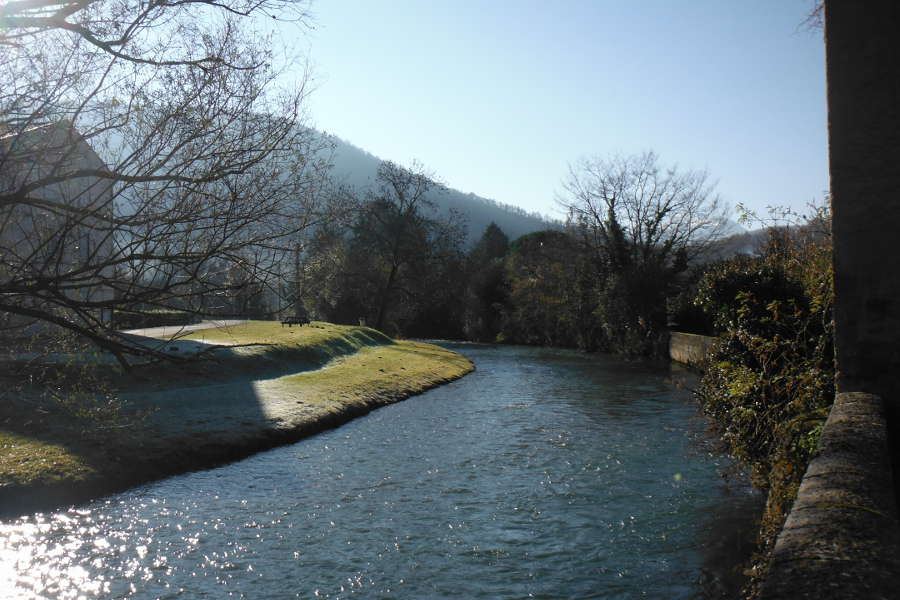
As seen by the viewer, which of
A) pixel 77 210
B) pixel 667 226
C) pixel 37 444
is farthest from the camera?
pixel 667 226

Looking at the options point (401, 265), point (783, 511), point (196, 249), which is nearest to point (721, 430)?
point (783, 511)

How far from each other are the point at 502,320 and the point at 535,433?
138ft

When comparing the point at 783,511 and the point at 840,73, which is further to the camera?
the point at 840,73

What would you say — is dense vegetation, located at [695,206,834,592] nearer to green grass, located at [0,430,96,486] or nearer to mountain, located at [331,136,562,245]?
green grass, located at [0,430,96,486]

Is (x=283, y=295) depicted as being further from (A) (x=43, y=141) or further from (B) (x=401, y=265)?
(B) (x=401, y=265)

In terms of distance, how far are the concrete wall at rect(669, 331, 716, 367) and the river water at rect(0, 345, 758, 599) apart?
431 inches

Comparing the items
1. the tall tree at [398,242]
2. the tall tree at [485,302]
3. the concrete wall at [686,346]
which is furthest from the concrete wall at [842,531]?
the tall tree at [485,302]

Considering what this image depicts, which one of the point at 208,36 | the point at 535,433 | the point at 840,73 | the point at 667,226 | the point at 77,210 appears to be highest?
the point at 667,226

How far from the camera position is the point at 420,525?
8516 mm

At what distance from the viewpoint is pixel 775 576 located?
265cm

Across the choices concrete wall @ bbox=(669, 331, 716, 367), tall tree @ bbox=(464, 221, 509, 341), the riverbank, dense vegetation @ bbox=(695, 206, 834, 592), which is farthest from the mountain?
dense vegetation @ bbox=(695, 206, 834, 592)

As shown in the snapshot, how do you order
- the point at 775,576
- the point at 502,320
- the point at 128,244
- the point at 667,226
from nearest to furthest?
the point at 775,576
the point at 128,244
the point at 667,226
the point at 502,320

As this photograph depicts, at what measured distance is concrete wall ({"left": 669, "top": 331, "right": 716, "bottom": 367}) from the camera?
24.5 m

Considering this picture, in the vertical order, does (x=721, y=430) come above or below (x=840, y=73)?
below
